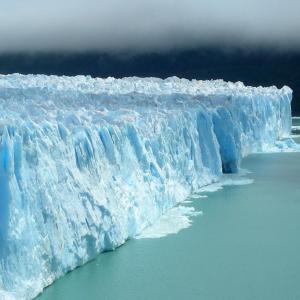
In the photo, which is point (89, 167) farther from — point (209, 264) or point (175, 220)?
point (175, 220)

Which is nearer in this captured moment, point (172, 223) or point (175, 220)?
point (172, 223)

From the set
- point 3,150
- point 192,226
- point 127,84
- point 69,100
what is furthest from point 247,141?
point 3,150

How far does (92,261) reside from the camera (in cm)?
657

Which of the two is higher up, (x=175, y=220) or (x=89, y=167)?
(x=89, y=167)

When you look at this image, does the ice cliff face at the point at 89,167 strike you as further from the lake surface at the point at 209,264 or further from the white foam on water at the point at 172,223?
the lake surface at the point at 209,264

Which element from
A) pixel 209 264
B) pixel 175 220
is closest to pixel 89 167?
pixel 209 264

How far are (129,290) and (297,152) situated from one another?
Answer: 12301 millimetres

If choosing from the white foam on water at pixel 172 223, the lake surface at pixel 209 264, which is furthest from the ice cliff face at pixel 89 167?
the lake surface at pixel 209 264

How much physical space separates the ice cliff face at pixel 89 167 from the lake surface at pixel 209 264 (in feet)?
0.86

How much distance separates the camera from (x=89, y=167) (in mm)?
6941

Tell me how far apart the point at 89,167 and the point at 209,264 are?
6.07 feet

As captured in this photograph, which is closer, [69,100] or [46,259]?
[46,259]

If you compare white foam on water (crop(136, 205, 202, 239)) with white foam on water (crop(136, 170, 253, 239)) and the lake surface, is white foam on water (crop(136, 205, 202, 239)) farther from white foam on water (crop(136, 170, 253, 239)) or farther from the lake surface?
the lake surface

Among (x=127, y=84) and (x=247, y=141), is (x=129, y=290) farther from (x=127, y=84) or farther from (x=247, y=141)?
(x=247, y=141)
